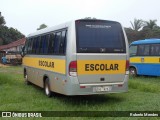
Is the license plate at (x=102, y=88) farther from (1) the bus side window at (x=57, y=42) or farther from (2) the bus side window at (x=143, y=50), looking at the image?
(2) the bus side window at (x=143, y=50)

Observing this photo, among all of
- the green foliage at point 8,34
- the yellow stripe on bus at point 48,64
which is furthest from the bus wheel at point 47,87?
the green foliage at point 8,34

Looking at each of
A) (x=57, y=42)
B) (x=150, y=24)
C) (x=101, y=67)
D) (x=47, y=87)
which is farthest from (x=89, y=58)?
(x=150, y=24)

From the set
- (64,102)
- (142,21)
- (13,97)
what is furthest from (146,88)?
(142,21)

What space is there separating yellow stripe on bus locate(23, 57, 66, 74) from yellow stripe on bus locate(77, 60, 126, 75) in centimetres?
66

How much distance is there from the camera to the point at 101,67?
10.2 meters

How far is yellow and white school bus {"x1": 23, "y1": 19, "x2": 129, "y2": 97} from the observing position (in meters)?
9.86

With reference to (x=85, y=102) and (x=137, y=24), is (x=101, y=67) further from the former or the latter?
(x=137, y=24)

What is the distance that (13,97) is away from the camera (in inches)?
472

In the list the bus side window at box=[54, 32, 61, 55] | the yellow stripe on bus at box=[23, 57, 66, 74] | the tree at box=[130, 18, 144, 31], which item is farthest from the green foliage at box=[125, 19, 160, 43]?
the bus side window at box=[54, 32, 61, 55]

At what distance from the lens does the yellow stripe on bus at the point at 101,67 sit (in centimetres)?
988

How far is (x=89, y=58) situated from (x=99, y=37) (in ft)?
2.83

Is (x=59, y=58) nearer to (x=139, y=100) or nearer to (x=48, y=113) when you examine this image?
(x=48, y=113)

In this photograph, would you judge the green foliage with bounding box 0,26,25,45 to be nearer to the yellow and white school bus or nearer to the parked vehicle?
the parked vehicle

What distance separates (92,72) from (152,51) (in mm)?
9521
